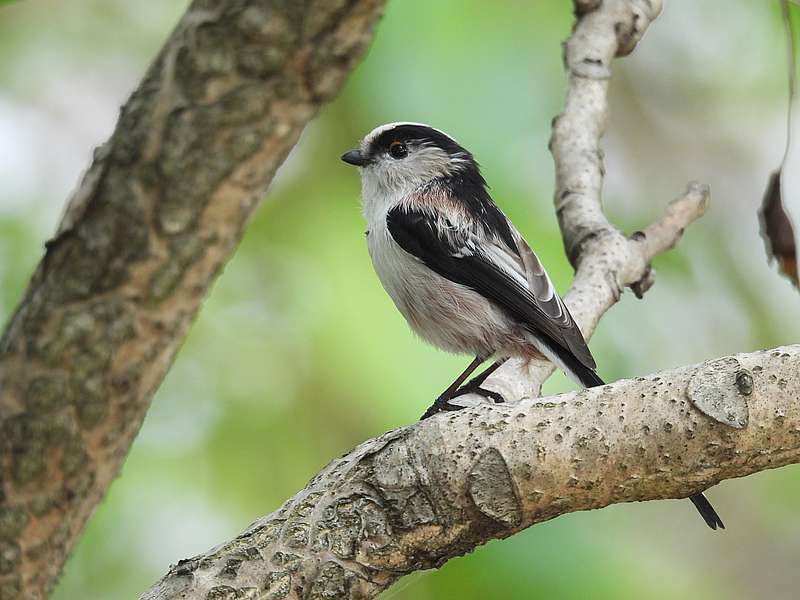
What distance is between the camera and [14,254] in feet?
12.0

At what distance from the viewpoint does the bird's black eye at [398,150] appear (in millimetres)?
3939

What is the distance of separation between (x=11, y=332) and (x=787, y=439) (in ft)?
4.11

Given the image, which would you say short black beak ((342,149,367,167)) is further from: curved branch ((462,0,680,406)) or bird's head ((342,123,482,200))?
curved branch ((462,0,680,406))

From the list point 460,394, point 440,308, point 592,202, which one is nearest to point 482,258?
point 440,308

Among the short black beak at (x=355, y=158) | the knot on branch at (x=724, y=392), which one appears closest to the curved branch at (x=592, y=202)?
the short black beak at (x=355, y=158)

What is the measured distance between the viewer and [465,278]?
3.45 meters

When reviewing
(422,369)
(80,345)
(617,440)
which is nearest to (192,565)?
(80,345)

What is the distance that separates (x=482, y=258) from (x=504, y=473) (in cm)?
174

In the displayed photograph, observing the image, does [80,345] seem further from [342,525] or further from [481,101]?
[481,101]

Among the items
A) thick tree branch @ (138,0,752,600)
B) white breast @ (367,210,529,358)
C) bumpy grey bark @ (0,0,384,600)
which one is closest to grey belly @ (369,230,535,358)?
white breast @ (367,210,529,358)

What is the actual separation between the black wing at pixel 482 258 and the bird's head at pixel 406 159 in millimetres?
277

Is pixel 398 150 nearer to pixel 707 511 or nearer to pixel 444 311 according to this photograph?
pixel 444 311

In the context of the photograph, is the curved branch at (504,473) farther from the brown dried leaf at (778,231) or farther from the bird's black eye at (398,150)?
the bird's black eye at (398,150)

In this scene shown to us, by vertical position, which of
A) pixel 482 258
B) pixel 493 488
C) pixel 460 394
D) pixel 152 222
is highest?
pixel 482 258
